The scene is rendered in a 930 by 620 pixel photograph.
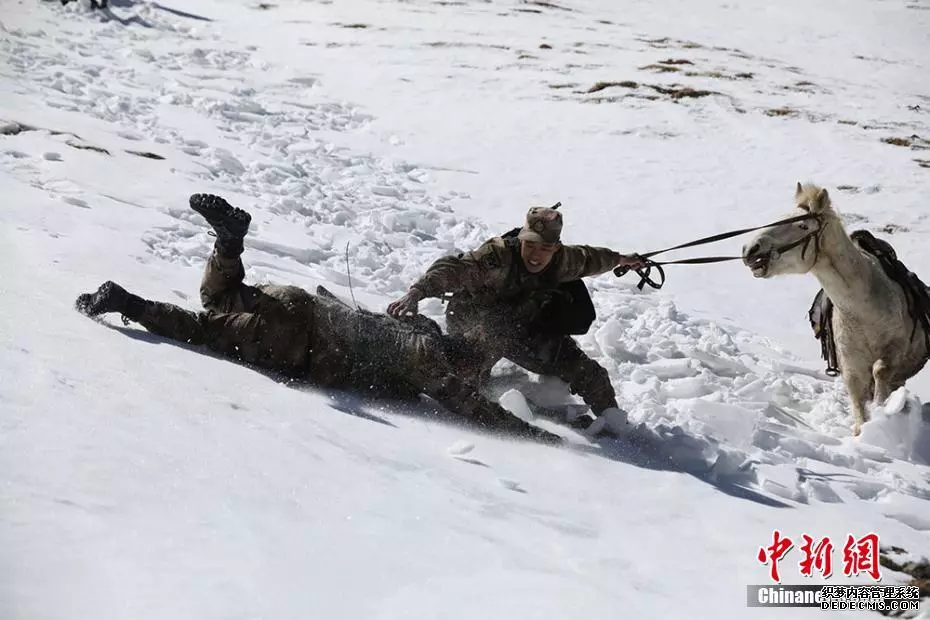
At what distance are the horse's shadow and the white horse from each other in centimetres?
132

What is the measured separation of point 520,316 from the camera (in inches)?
211

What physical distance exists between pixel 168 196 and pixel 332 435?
4.81 metres

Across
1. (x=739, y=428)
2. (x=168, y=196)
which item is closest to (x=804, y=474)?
(x=739, y=428)

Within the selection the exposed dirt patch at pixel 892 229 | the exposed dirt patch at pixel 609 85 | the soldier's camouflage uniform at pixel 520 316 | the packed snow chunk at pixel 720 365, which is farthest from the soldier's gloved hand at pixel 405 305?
the exposed dirt patch at pixel 609 85

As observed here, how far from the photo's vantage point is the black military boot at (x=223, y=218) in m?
4.72

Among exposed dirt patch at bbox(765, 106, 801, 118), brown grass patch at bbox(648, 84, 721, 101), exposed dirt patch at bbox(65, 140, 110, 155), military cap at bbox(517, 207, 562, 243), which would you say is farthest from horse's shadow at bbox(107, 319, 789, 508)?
brown grass patch at bbox(648, 84, 721, 101)

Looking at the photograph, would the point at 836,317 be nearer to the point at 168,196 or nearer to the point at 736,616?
the point at 736,616

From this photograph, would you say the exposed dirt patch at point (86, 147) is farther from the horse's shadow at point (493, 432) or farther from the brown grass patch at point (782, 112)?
the brown grass patch at point (782, 112)

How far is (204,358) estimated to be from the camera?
4.65 metres

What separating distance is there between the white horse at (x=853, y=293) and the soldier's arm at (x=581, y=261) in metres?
0.88

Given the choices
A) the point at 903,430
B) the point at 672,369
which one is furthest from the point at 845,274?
the point at 672,369

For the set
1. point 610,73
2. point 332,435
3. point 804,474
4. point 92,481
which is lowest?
point 804,474

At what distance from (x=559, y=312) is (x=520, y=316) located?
0.72 feet

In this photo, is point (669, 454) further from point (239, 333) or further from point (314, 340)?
point (239, 333)
